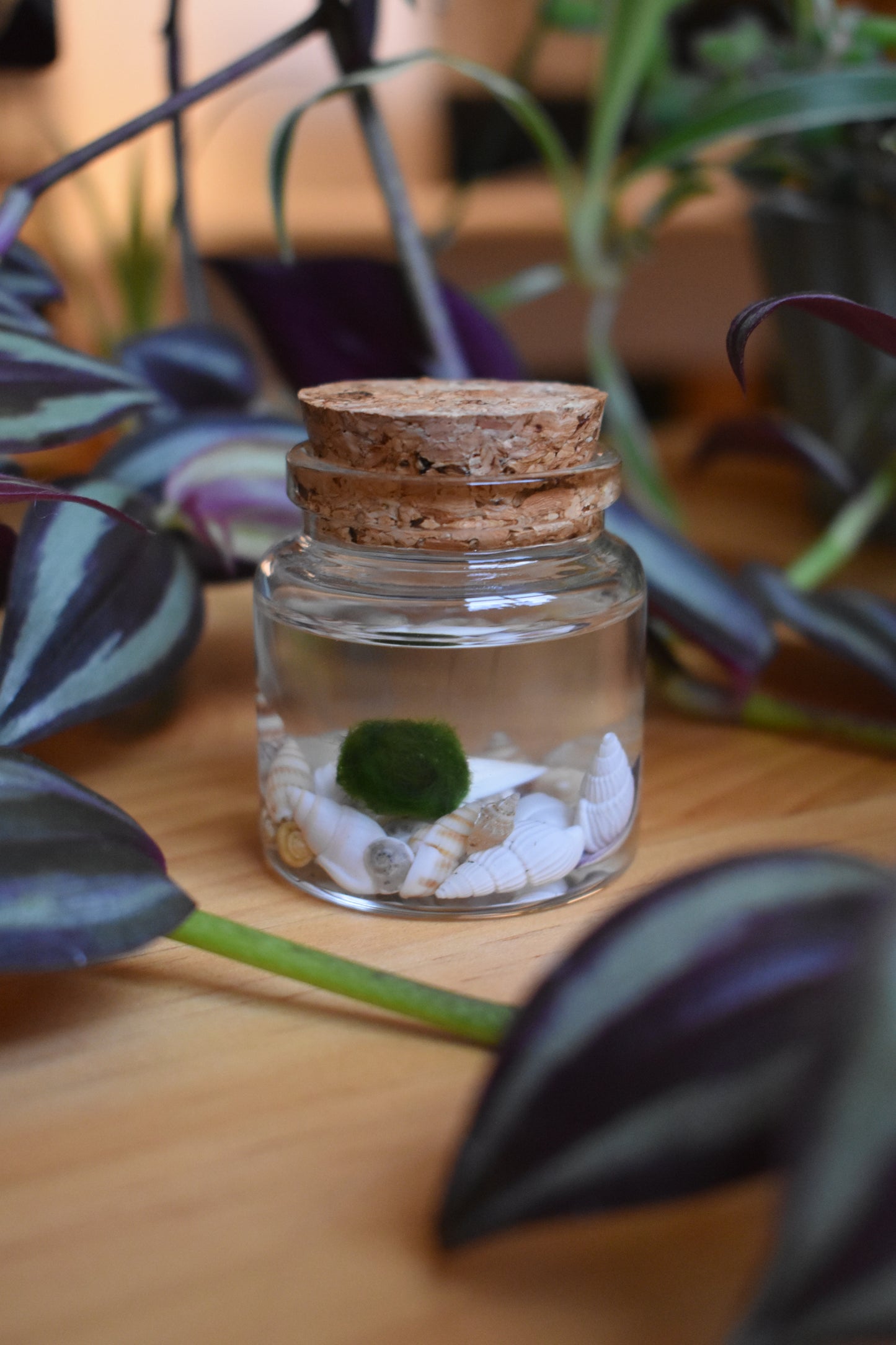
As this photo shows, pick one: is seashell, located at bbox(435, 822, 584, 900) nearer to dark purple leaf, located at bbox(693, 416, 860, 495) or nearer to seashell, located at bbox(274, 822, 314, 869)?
seashell, located at bbox(274, 822, 314, 869)

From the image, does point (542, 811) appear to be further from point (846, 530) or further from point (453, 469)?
point (846, 530)

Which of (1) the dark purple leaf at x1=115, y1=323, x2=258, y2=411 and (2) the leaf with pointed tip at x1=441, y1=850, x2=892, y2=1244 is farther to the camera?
(1) the dark purple leaf at x1=115, y1=323, x2=258, y2=411

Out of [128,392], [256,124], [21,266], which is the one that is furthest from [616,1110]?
[256,124]

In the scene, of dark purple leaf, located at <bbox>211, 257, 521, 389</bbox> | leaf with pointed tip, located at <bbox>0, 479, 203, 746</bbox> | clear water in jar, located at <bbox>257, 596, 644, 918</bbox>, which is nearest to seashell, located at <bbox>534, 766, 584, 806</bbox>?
clear water in jar, located at <bbox>257, 596, 644, 918</bbox>

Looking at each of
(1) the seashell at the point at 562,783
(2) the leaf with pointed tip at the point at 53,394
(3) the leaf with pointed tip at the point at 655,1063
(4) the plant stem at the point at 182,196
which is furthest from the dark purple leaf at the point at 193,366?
(3) the leaf with pointed tip at the point at 655,1063

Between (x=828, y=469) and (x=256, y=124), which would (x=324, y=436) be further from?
(x=256, y=124)

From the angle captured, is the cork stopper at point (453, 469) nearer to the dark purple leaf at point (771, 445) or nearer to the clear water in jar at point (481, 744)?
the clear water in jar at point (481, 744)
